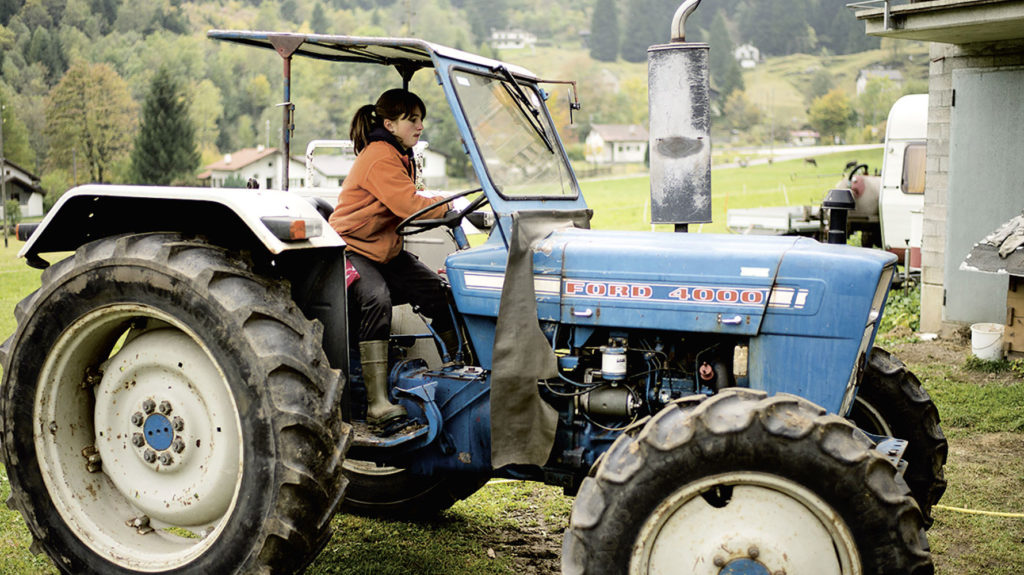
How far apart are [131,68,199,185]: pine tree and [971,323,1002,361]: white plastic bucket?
54.3 meters

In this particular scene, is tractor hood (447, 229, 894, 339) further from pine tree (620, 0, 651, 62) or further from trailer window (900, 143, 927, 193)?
pine tree (620, 0, 651, 62)

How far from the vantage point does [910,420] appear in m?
4.25

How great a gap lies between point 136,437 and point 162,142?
191 feet

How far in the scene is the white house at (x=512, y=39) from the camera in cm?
13162

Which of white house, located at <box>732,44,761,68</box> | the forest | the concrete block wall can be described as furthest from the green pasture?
white house, located at <box>732,44,761,68</box>

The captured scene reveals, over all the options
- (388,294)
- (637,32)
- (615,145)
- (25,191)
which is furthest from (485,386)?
(637,32)

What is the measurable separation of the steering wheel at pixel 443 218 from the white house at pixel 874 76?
103 meters

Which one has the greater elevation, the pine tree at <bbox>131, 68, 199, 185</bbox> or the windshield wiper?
the pine tree at <bbox>131, 68, 199, 185</bbox>

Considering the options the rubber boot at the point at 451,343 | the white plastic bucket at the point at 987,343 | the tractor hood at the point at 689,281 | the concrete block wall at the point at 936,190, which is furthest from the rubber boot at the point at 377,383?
the concrete block wall at the point at 936,190

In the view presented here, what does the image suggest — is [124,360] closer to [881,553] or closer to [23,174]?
[881,553]

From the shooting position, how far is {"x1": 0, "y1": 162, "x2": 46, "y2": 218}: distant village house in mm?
48403

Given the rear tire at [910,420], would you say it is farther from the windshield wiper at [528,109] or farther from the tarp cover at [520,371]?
the windshield wiper at [528,109]

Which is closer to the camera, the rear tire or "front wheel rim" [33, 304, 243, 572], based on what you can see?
"front wheel rim" [33, 304, 243, 572]

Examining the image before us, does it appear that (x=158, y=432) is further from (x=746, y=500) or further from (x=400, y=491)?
(x=746, y=500)
